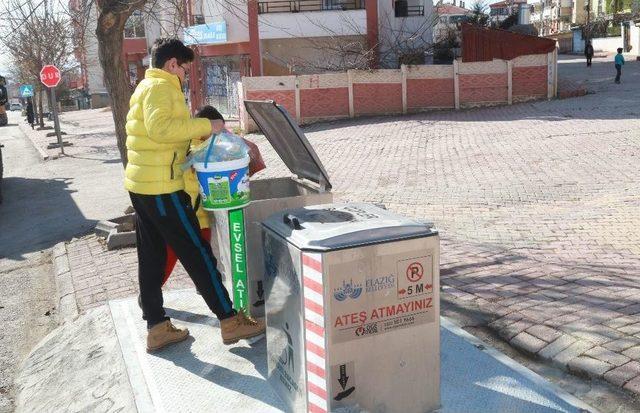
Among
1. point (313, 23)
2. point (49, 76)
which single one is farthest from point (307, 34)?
point (49, 76)

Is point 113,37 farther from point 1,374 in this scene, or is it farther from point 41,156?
point 41,156

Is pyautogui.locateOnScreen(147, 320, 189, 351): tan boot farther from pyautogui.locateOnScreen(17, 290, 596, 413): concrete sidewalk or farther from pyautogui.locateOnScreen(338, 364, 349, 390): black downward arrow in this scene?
pyautogui.locateOnScreen(338, 364, 349, 390): black downward arrow

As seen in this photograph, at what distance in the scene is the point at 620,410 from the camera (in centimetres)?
342

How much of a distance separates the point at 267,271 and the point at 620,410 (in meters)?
1.92

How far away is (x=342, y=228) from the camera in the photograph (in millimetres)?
3088

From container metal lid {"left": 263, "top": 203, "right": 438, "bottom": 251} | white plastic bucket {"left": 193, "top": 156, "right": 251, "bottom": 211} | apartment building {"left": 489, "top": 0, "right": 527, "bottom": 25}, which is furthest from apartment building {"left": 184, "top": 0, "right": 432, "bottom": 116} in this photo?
container metal lid {"left": 263, "top": 203, "right": 438, "bottom": 251}

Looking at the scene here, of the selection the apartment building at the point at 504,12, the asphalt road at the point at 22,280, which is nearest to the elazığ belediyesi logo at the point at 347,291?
→ the asphalt road at the point at 22,280

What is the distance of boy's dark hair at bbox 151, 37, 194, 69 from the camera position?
4.08m

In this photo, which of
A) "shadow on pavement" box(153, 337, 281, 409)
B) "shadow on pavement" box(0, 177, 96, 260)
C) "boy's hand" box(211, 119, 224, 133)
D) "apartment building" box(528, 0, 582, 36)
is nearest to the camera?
"shadow on pavement" box(153, 337, 281, 409)

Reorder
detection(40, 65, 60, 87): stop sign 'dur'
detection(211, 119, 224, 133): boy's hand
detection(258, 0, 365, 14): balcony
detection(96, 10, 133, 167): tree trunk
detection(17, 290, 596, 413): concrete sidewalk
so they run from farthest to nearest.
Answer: detection(258, 0, 365, 14): balcony → detection(40, 65, 60, 87): stop sign 'dur' → detection(96, 10, 133, 167): tree trunk → detection(211, 119, 224, 133): boy's hand → detection(17, 290, 596, 413): concrete sidewalk

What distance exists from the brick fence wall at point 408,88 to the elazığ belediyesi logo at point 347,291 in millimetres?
18235

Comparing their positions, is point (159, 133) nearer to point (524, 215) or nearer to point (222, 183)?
point (222, 183)

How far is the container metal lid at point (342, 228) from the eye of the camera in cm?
300

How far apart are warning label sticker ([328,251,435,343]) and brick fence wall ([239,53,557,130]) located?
18.1 metres
